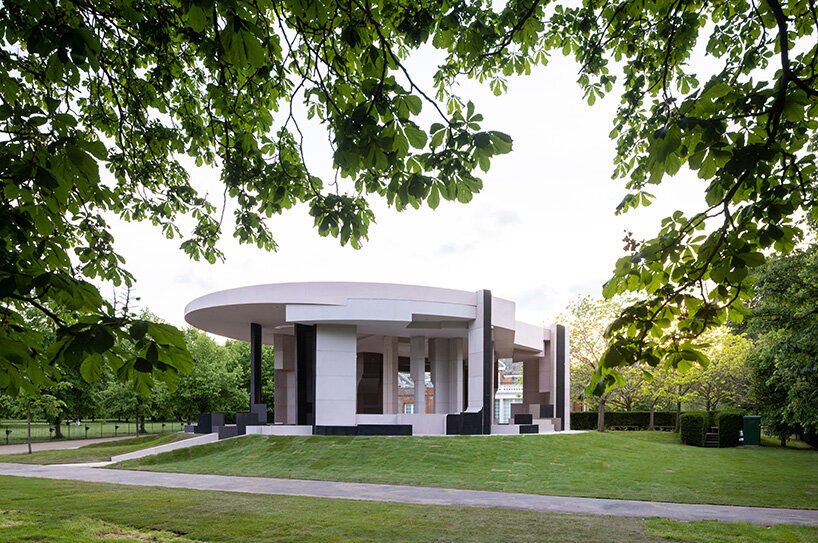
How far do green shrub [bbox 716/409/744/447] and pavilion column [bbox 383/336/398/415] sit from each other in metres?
16.6

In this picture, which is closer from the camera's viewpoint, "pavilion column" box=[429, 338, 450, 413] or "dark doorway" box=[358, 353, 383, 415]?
"pavilion column" box=[429, 338, 450, 413]

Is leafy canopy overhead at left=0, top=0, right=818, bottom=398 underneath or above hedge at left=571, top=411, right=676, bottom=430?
above

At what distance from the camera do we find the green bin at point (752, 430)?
114ft

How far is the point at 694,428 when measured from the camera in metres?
33.6

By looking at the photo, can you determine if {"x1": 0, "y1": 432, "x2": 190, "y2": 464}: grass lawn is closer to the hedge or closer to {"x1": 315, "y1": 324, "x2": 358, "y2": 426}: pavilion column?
{"x1": 315, "y1": 324, "x2": 358, "y2": 426}: pavilion column

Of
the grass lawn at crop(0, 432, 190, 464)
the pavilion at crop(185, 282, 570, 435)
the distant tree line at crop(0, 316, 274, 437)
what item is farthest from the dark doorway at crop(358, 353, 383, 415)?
the grass lawn at crop(0, 432, 190, 464)

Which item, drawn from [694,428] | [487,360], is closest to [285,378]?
[487,360]

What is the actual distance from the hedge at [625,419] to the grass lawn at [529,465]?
55.3ft

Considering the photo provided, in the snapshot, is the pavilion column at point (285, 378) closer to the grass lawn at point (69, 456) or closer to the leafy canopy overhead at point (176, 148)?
the grass lawn at point (69, 456)

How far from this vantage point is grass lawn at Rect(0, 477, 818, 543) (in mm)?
9672

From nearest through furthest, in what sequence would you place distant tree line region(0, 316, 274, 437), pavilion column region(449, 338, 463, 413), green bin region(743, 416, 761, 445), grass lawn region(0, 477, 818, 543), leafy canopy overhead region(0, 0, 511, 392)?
leafy canopy overhead region(0, 0, 511, 392) < grass lawn region(0, 477, 818, 543) < pavilion column region(449, 338, 463, 413) < green bin region(743, 416, 761, 445) < distant tree line region(0, 316, 274, 437)

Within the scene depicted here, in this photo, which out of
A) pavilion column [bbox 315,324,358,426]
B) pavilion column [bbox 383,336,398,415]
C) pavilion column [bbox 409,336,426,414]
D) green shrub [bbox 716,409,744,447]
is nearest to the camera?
pavilion column [bbox 315,324,358,426]

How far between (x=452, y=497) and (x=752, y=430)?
26755 millimetres

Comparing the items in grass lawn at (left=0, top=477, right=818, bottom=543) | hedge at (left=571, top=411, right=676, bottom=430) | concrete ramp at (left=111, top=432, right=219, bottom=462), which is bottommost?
hedge at (left=571, top=411, right=676, bottom=430)
